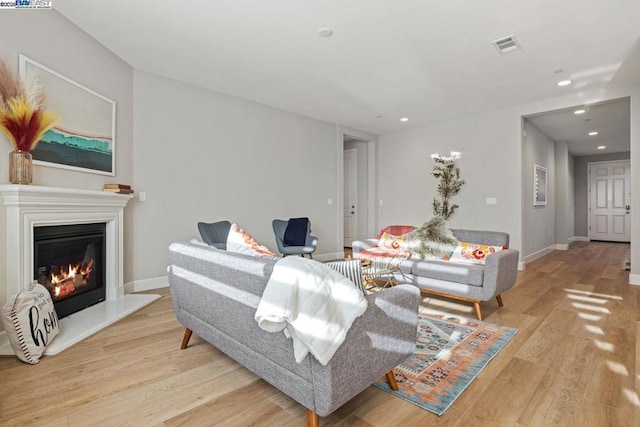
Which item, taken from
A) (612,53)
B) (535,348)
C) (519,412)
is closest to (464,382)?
(519,412)

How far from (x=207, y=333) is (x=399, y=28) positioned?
295cm

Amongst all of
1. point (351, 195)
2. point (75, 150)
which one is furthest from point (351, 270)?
point (351, 195)

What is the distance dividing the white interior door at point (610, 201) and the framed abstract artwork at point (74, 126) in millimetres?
11624

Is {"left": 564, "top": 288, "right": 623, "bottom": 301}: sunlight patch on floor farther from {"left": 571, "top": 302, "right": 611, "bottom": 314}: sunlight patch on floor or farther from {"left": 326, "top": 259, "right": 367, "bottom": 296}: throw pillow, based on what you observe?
{"left": 326, "top": 259, "right": 367, "bottom": 296}: throw pillow

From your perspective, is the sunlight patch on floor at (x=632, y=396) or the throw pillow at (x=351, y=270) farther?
the sunlight patch on floor at (x=632, y=396)

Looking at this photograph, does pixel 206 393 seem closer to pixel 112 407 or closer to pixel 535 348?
pixel 112 407

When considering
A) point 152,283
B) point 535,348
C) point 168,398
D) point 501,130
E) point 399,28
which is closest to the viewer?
point 168,398

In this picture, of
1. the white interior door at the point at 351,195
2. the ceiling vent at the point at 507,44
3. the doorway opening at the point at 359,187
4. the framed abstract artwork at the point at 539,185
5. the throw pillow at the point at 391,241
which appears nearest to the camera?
the ceiling vent at the point at 507,44

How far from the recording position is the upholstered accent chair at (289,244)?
187 inches

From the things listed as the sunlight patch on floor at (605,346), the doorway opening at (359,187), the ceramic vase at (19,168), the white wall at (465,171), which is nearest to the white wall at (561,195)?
the white wall at (465,171)

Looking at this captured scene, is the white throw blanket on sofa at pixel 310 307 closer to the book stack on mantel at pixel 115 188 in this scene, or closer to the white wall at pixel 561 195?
the book stack on mantel at pixel 115 188

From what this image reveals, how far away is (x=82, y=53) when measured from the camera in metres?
3.04

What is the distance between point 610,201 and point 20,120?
40.0 feet

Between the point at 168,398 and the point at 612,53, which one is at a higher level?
the point at 612,53
